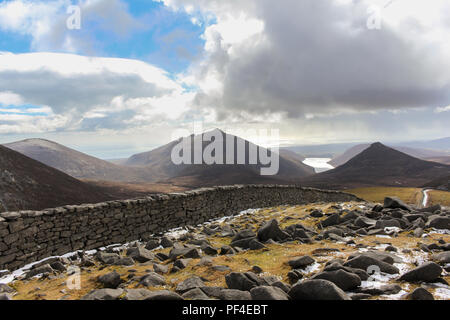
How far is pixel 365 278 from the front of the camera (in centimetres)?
525

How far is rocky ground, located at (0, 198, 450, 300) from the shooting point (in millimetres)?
4859

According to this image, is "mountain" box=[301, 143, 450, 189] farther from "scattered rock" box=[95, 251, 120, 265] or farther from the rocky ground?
"scattered rock" box=[95, 251, 120, 265]

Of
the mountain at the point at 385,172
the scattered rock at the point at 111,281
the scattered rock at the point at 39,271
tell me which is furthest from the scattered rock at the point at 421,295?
the mountain at the point at 385,172

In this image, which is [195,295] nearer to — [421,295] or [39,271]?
[421,295]

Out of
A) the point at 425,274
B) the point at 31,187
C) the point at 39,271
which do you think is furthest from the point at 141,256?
the point at 31,187

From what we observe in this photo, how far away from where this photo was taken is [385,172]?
166 meters

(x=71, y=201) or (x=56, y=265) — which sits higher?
(x=56, y=265)

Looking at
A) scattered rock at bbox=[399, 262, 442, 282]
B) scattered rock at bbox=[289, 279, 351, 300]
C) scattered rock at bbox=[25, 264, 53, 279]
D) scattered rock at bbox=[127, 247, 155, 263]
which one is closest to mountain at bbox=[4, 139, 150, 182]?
scattered rock at bbox=[25, 264, 53, 279]

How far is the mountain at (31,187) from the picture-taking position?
123ft

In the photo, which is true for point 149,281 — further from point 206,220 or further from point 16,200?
point 16,200

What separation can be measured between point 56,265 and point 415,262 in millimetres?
9846
